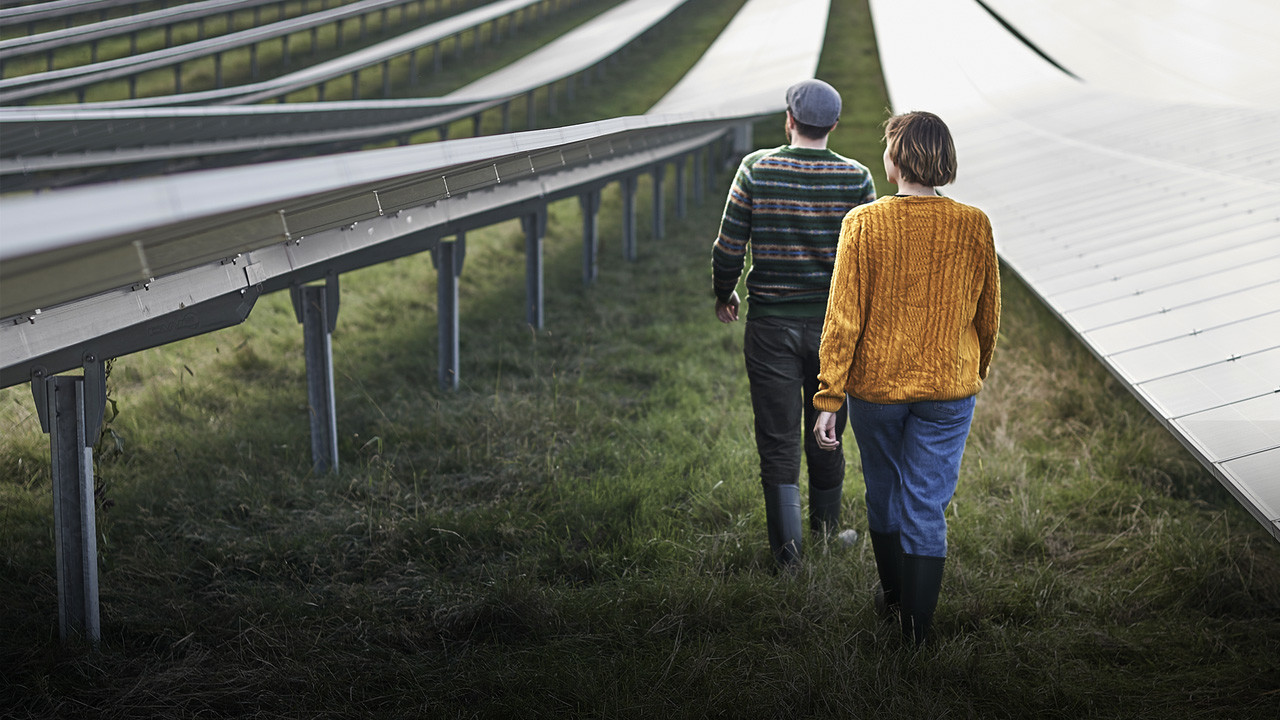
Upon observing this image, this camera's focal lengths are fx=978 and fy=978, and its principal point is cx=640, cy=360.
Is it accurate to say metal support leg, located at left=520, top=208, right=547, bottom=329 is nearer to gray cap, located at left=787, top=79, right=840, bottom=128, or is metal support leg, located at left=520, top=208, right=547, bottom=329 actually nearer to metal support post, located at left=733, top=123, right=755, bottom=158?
gray cap, located at left=787, top=79, right=840, bottom=128

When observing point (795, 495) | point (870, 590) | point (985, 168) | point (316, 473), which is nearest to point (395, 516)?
point (316, 473)

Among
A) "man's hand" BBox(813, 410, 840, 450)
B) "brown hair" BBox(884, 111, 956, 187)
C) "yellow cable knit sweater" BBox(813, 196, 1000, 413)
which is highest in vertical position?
"brown hair" BBox(884, 111, 956, 187)

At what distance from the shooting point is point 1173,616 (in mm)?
3529

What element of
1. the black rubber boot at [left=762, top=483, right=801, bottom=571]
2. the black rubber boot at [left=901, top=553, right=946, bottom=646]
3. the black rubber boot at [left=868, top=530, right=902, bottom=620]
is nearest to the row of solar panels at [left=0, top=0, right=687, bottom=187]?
the black rubber boot at [left=762, top=483, right=801, bottom=571]

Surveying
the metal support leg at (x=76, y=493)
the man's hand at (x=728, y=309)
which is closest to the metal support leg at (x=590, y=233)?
the man's hand at (x=728, y=309)

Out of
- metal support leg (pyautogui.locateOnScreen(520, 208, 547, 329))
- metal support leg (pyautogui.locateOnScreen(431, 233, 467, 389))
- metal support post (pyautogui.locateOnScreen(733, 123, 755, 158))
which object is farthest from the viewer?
metal support post (pyautogui.locateOnScreen(733, 123, 755, 158))

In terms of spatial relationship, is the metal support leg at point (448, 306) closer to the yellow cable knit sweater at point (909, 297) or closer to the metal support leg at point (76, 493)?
the metal support leg at point (76, 493)

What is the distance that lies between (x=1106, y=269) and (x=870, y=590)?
3001 millimetres

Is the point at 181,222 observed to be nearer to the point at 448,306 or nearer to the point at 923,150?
the point at 923,150

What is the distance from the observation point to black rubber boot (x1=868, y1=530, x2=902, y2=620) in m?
3.15

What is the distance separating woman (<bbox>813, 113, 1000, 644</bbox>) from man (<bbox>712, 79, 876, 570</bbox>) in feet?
1.94

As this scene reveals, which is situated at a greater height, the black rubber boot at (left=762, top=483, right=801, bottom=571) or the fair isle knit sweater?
the fair isle knit sweater

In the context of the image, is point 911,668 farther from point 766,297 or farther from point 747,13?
point 747,13

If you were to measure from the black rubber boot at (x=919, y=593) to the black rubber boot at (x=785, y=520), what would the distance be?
0.67 metres
